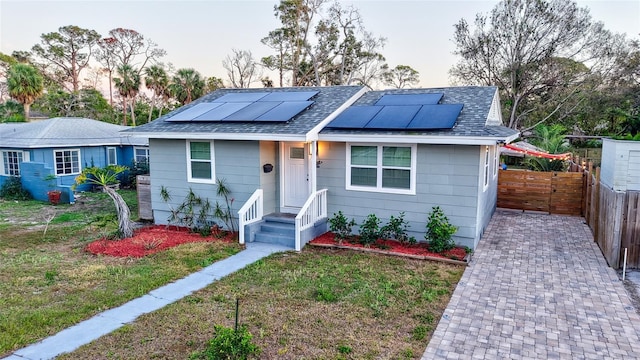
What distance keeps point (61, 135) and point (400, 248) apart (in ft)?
51.3

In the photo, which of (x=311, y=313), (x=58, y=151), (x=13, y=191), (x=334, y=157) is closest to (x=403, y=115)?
(x=334, y=157)

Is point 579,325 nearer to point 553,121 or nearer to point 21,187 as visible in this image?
point 21,187

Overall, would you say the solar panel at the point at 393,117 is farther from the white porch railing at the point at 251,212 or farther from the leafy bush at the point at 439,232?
the white porch railing at the point at 251,212

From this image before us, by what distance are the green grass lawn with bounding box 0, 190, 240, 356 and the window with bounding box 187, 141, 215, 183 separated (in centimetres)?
211

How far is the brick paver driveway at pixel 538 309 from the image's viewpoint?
15.3 feet

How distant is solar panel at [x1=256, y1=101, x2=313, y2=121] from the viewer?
9.74 meters

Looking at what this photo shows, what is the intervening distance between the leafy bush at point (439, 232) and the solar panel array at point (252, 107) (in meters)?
4.07

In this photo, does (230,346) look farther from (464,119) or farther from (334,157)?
(464,119)

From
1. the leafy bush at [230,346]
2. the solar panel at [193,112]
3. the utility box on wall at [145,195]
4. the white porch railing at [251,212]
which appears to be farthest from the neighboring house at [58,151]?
the leafy bush at [230,346]

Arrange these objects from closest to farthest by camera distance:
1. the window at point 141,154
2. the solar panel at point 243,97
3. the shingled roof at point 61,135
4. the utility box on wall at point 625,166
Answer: the utility box on wall at point 625,166 < the solar panel at point 243,97 < the shingled roof at point 61,135 < the window at point 141,154

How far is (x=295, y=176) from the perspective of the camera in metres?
10.2

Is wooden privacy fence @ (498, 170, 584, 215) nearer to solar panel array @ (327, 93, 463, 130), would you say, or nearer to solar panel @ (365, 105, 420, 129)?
solar panel array @ (327, 93, 463, 130)

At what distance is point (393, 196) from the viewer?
9.20 meters

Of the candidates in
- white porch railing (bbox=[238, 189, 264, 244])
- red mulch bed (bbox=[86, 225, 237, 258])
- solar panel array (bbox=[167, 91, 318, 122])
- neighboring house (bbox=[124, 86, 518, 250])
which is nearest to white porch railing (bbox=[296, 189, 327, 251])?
neighboring house (bbox=[124, 86, 518, 250])
